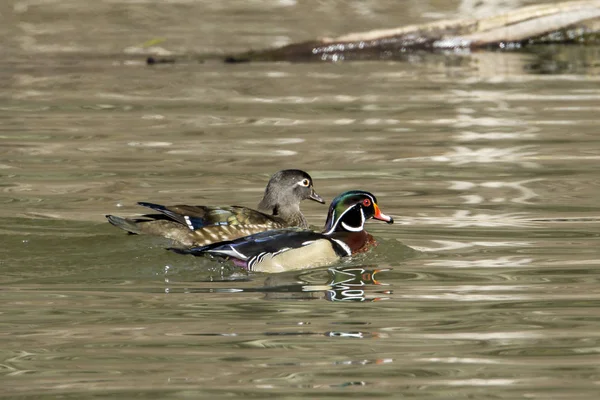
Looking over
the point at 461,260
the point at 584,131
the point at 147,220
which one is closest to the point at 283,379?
the point at 461,260

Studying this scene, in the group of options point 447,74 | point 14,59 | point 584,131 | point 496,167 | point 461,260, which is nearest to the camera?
point 461,260

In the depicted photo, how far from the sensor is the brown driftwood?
20844mm

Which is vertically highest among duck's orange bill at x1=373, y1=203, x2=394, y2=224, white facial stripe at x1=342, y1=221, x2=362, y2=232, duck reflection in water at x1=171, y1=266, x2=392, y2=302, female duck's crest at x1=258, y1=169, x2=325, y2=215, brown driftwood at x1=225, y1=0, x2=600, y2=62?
brown driftwood at x1=225, y1=0, x2=600, y2=62

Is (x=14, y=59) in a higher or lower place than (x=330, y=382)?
higher

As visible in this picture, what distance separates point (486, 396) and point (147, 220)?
15.8 ft

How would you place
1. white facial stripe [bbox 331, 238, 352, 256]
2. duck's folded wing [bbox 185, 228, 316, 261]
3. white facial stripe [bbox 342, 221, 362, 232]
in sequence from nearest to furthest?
duck's folded wing [bbox 185, 228, 316, 261] → white facial stripe [bbox 331, 238, 352, 256] → white facial stripe [bbox 342, 221, 362, 232]

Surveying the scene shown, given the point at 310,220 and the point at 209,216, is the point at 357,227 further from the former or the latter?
the point at 310,220

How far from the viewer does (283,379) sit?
251 inches

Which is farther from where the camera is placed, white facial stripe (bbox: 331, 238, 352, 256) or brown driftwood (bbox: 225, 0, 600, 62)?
brown driftwood (bbox: 225, 0, 600, 62)

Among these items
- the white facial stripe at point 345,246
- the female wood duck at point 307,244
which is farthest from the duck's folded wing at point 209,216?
Answer: the white facial stripe at point 345,246

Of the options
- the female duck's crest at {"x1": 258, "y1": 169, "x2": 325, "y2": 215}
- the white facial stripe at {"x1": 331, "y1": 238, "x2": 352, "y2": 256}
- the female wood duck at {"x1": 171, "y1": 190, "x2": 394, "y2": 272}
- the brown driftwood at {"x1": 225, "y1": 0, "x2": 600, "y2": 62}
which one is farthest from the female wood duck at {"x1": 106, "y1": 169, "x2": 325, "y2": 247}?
the brown driftwood at {"x1": 225, "y1": 0, "x2": 600, "y2": 62}

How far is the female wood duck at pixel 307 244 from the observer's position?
9.35m

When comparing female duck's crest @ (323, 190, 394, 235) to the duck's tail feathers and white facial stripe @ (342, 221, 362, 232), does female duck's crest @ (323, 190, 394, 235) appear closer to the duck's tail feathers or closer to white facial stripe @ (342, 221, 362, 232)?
white facial stripe @ (342, 221, 362, 232)

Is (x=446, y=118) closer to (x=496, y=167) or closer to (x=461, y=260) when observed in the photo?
(x=496, y=167)
